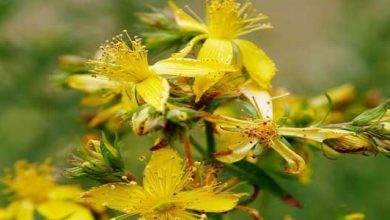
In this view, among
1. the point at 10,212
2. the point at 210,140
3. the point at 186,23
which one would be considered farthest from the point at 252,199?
the point at 10,212

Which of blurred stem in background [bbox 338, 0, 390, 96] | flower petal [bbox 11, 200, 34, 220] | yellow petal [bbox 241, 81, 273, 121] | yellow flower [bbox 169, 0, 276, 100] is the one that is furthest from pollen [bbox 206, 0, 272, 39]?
blurred stem in background [bbox 338, 0, 390, 96]

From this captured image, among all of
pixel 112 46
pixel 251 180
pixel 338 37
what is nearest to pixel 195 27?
pixel 112 46

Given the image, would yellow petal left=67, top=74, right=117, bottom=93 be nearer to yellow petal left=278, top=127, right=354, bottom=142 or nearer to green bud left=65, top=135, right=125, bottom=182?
green bud left=65, top=135, right=125, bottom=182

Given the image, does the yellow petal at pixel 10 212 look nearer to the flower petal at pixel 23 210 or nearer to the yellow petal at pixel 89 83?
the flower petal at pixel 23 210

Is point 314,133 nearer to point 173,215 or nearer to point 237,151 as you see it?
point 237,151

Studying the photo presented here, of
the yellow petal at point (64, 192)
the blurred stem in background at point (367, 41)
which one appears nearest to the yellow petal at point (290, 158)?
the yellow petal at point (64, 192)

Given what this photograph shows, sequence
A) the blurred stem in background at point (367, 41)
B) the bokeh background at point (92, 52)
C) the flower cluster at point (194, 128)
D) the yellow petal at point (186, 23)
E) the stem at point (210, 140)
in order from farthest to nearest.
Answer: the blurred stem in background at point (367, 41) < the bokeh background at point (92, 52) < the yellow petal at point (186, 23) < the stem at point (210, 140) < the flower cluster at point (194, 128)
